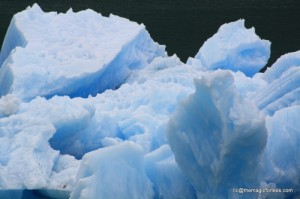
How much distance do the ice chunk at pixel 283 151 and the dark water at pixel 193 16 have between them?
520 cm

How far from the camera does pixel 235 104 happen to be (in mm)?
3904

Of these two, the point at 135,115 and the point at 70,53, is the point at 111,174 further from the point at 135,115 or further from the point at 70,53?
the point at 70,53

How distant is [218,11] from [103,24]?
17.8ft

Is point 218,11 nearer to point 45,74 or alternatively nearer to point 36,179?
point 45,74

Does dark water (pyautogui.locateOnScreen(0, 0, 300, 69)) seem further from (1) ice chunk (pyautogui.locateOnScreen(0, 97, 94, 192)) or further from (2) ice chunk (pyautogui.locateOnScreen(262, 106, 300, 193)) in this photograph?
(2) ice chunk (pyautogui.locateOnScreen(262, 106, 300, 193))

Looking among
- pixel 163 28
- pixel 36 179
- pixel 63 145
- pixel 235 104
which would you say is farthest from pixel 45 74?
pixel 163 28

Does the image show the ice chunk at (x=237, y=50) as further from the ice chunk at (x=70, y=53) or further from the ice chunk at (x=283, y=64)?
the ice chunk at (x=283, y=64)

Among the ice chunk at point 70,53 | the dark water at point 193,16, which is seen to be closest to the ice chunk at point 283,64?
the ice chunk at point 70,53

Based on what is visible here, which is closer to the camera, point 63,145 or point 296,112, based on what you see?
point 296,112

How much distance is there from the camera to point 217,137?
13.2 feet

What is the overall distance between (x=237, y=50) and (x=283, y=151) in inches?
107

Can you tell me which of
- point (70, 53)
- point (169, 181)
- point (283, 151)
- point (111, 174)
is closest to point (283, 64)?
point (283, 151)

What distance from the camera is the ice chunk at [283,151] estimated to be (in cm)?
428

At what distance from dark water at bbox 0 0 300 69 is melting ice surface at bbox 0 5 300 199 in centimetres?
286
